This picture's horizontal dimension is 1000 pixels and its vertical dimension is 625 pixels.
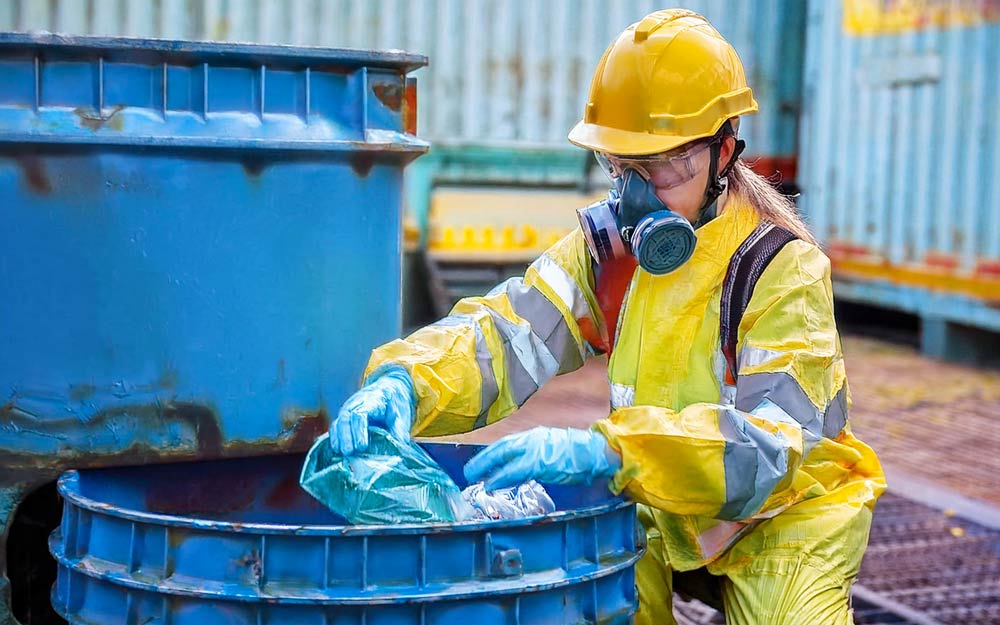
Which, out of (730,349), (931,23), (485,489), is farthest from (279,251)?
(931,23)

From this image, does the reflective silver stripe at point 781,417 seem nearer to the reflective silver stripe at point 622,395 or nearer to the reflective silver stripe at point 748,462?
the reflective silver stripe at point 748,462

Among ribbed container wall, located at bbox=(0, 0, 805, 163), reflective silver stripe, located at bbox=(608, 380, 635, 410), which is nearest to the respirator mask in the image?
reflective silver stripe, located at bbox=(608, 380, 635, 410)

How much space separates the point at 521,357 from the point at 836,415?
0.57m

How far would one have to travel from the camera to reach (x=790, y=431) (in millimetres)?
2125

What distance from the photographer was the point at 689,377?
2.38 m

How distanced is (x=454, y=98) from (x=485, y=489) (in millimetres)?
6192

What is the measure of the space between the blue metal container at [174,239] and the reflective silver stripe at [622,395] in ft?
1.78

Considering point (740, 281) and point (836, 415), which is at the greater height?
point (740, 281)

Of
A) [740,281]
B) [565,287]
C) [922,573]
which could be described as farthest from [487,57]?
[740,281]

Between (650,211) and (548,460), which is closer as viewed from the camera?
(548,460)

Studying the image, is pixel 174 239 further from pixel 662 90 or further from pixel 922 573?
pixel 922 573

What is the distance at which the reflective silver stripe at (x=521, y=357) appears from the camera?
8.25 feet

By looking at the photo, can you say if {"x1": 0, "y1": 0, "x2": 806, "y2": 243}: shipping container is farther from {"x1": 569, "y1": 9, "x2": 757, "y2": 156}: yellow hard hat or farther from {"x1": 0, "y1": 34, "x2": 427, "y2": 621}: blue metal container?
{"x1": 569, "y1": 9, "x2": 757, "y2": 156}: yellow hard hat

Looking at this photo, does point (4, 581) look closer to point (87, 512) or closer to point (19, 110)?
point (87, 512)
